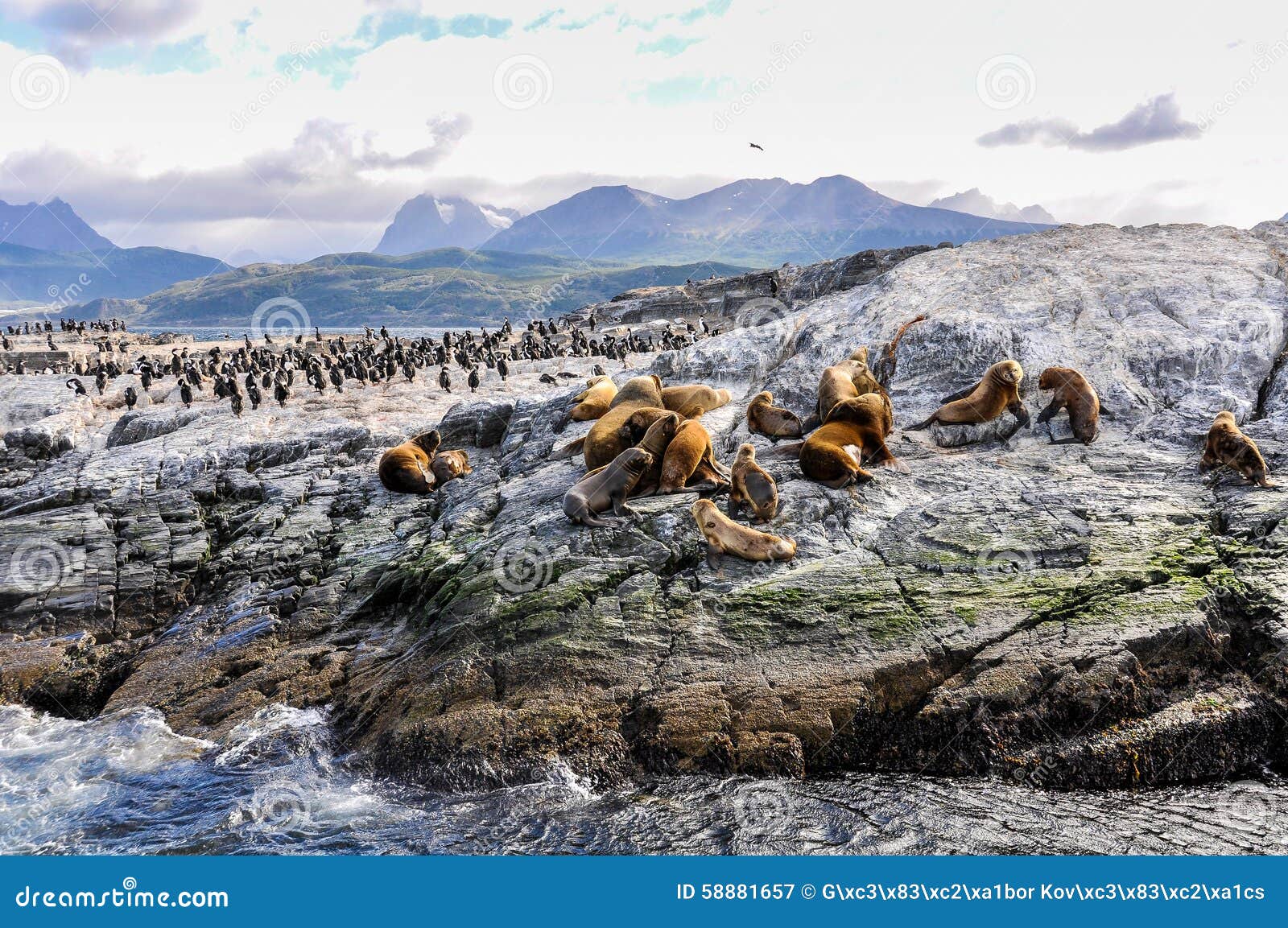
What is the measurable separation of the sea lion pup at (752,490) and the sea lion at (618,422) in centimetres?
186

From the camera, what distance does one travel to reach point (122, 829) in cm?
675

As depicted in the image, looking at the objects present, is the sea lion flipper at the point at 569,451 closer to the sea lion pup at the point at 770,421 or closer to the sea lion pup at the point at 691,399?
the sea lion pup at the point at 691,399

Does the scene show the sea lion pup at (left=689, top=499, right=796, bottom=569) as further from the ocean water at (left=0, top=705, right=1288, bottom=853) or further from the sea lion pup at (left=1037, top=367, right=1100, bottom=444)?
the sea lion pup at (left=1037, top=367, right=1100, bottom=444)

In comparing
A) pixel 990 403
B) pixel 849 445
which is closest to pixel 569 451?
pixel 849 445

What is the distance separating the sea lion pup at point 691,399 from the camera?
13359 millimetres

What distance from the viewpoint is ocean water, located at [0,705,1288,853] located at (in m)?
5.67

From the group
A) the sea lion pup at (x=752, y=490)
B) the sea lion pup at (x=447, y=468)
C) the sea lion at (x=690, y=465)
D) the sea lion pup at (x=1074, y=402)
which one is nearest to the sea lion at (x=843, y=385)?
the sea lion at (x=690, y=465)

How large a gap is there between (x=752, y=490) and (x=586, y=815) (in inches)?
159

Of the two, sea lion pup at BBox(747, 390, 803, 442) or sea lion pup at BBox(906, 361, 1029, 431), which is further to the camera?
sea lion pup at BBox(747, 390, 803, 442)

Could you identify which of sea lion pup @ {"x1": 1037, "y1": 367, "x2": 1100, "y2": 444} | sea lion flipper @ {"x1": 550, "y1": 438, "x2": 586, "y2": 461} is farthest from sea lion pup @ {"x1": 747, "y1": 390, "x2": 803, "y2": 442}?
sea lion pup @ {"x1": 1037, "y1": 367, "x2": 1100, "y2": 444}

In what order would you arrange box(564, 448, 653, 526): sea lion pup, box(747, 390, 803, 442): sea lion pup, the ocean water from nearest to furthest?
the ocean water, box(564, 448, 653, 526): sea lion pup, box(747, 390, 803, 442): sea lion pup

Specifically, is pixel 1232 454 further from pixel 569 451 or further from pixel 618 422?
pixel 569 451

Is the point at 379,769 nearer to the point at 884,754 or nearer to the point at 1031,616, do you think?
the point at 884,754

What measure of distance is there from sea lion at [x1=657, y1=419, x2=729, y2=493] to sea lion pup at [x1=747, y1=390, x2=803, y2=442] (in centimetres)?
181
